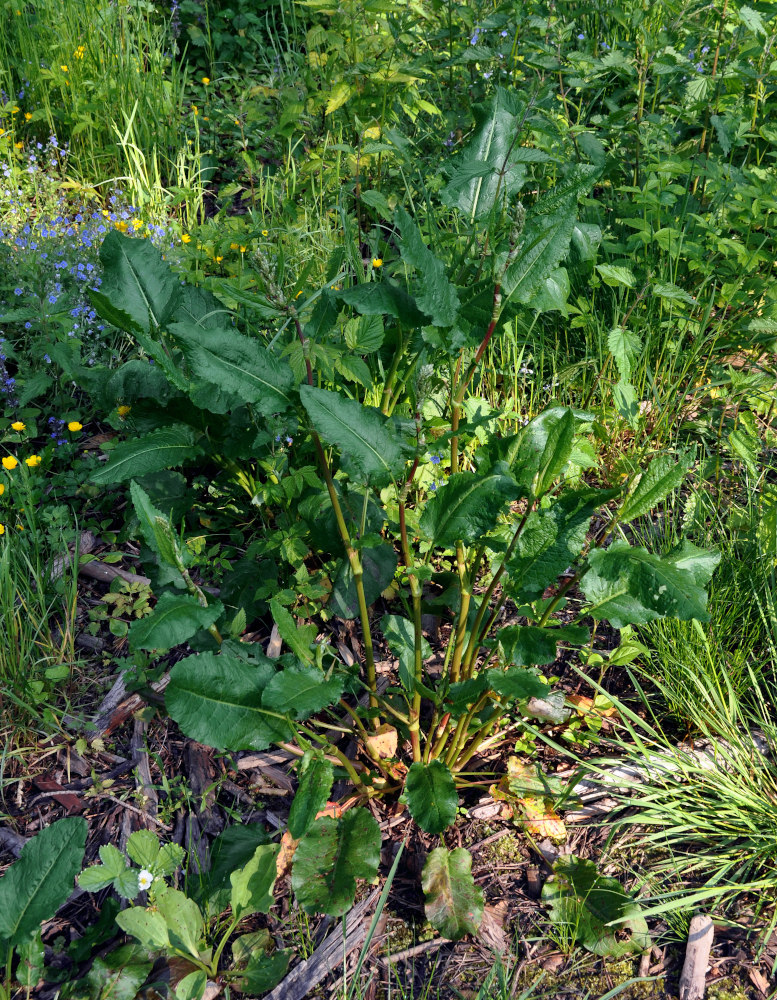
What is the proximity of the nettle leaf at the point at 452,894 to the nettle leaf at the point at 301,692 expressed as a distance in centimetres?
48

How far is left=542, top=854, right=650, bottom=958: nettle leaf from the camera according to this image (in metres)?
1.54

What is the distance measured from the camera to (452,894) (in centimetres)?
156

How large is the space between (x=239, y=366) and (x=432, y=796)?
0.90 meters

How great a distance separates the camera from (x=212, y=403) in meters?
1.62

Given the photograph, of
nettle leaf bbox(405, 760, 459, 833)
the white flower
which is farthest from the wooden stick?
the white flower

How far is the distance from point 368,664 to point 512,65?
2.43 meters

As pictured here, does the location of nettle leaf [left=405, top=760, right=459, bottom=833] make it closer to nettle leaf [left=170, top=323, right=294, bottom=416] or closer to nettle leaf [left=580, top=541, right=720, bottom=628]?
nettle leaf [left=580, top=541, right=720, bottom=628]

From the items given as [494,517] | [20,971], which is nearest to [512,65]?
[494,517]

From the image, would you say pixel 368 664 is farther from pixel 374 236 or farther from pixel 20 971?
pixel 374 236

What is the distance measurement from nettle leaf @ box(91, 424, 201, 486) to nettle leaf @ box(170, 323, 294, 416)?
0.32 meters

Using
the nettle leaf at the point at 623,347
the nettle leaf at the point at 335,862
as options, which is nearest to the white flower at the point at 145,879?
the nettle leaf at the point at 335,862

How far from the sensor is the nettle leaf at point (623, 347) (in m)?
2.14

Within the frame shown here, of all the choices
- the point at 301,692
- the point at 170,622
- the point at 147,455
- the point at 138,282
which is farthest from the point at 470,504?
the point at 138,282

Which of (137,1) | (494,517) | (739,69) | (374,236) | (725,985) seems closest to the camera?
(494,517)
